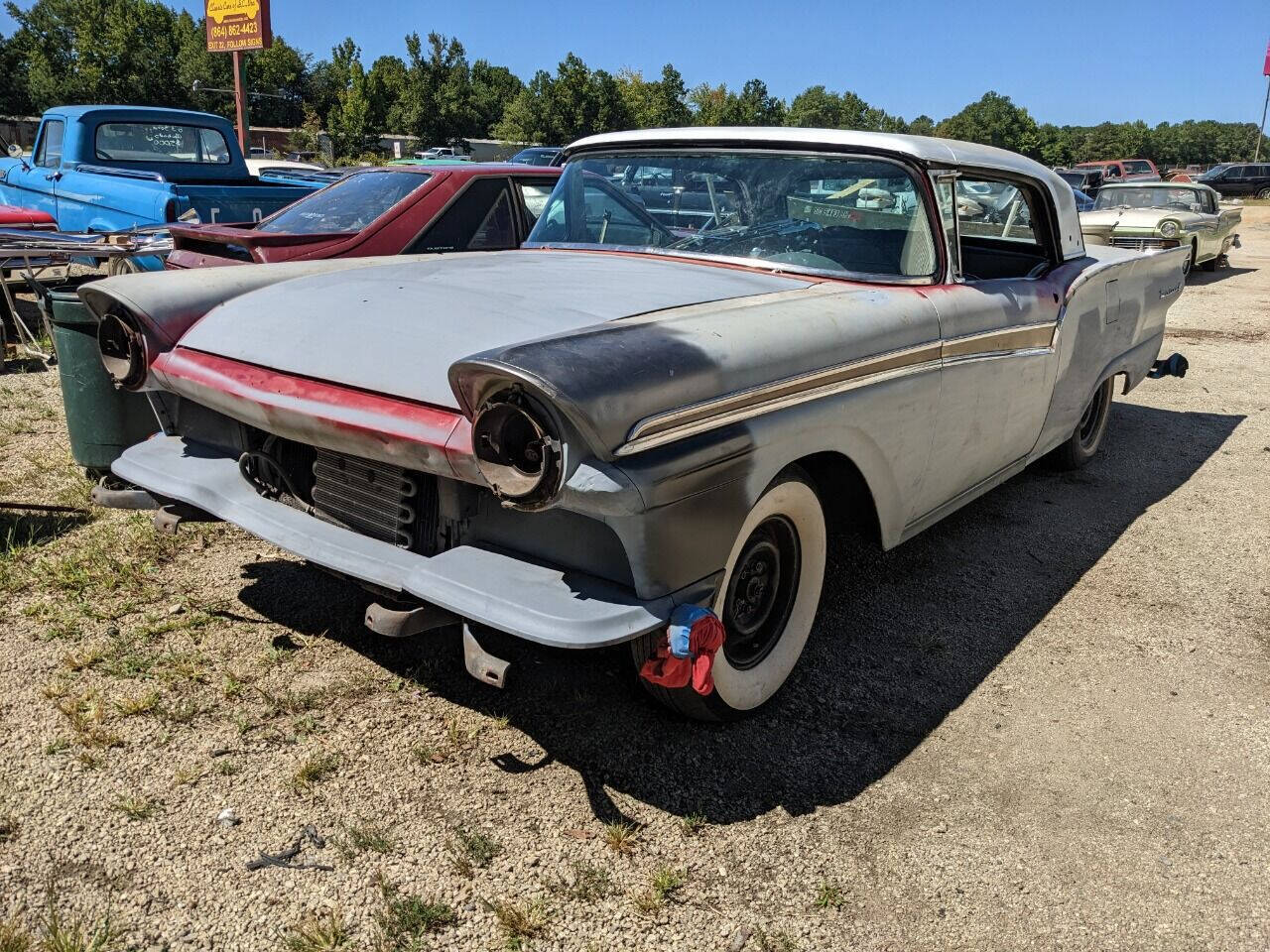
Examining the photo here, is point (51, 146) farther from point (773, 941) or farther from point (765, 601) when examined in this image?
point (773, 941)

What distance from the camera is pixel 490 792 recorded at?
2.49m

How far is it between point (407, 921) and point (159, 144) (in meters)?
9.62

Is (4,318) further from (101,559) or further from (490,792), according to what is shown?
(490,792)

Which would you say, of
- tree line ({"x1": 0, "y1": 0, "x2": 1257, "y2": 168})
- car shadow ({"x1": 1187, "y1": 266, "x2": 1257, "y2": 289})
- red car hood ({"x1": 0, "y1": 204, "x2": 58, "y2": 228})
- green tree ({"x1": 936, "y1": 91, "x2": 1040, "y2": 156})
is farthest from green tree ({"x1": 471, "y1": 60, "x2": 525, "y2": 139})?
red car hood ({"x1": 0, "y1": 204, "x2": 58, "y2": 228})

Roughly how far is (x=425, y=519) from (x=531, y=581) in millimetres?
418

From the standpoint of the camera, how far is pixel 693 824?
2387 mm

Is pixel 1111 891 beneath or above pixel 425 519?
beneath

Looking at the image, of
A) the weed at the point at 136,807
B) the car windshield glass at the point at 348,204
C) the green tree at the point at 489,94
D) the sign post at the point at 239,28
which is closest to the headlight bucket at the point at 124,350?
the weed at the point at 136,807

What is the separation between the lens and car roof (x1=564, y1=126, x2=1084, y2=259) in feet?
10.9

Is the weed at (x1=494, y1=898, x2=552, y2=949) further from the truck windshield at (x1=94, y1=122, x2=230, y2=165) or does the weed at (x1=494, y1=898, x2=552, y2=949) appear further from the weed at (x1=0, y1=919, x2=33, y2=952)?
the truck windshield at (x1=94, y1=122, x2=230, y2=165)

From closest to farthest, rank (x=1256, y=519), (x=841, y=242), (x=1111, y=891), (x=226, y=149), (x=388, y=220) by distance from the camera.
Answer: (x=1111, y=891) < (x=841, y=242) < (x=1256, y=519) < (x=388, y=220) < (x=226, y=149)

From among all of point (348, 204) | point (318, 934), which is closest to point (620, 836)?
point (318, 934)

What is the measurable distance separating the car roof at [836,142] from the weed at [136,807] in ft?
8.68

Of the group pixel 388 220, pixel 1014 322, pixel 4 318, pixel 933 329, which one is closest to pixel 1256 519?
pixel 1014 322
